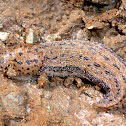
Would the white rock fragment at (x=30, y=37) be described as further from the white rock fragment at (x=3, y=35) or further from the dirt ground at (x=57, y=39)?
the white rock fragment at (x=3, y=35)

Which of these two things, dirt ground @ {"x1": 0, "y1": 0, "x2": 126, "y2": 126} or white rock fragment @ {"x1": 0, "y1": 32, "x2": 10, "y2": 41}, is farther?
white rock fragment @ {"x1": 0, "y1": 32, "x2": 10, "y2": 41}

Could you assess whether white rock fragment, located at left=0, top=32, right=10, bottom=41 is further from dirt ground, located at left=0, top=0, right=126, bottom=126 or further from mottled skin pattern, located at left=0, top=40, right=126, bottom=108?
mottled skin pattern, located at left=0, top=40, right=126, bottom=108

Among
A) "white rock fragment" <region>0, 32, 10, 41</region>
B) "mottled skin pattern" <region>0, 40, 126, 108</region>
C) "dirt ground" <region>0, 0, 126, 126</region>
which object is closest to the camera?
"dirt ground" <region>0, 0, 126, 126</region>

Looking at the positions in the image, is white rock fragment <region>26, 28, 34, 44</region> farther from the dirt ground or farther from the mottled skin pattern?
the mottled skin pattern

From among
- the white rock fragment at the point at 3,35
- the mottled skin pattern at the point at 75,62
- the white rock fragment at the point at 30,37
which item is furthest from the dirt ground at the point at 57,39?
the mottled skin pattern at the point at 75,62

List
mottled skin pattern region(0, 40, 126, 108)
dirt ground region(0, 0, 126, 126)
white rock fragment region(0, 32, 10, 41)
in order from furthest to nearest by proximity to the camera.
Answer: white rock fragment region(0, 32, 10, 41) < mottled skin pattern region(0, 40, 126, 108) < dirt ground region(0, 0, 126, 126)

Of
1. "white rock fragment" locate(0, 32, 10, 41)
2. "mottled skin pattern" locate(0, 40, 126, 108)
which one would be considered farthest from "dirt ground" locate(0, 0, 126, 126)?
"mottled skin pattern" locate(0, 40, 126, 108)
